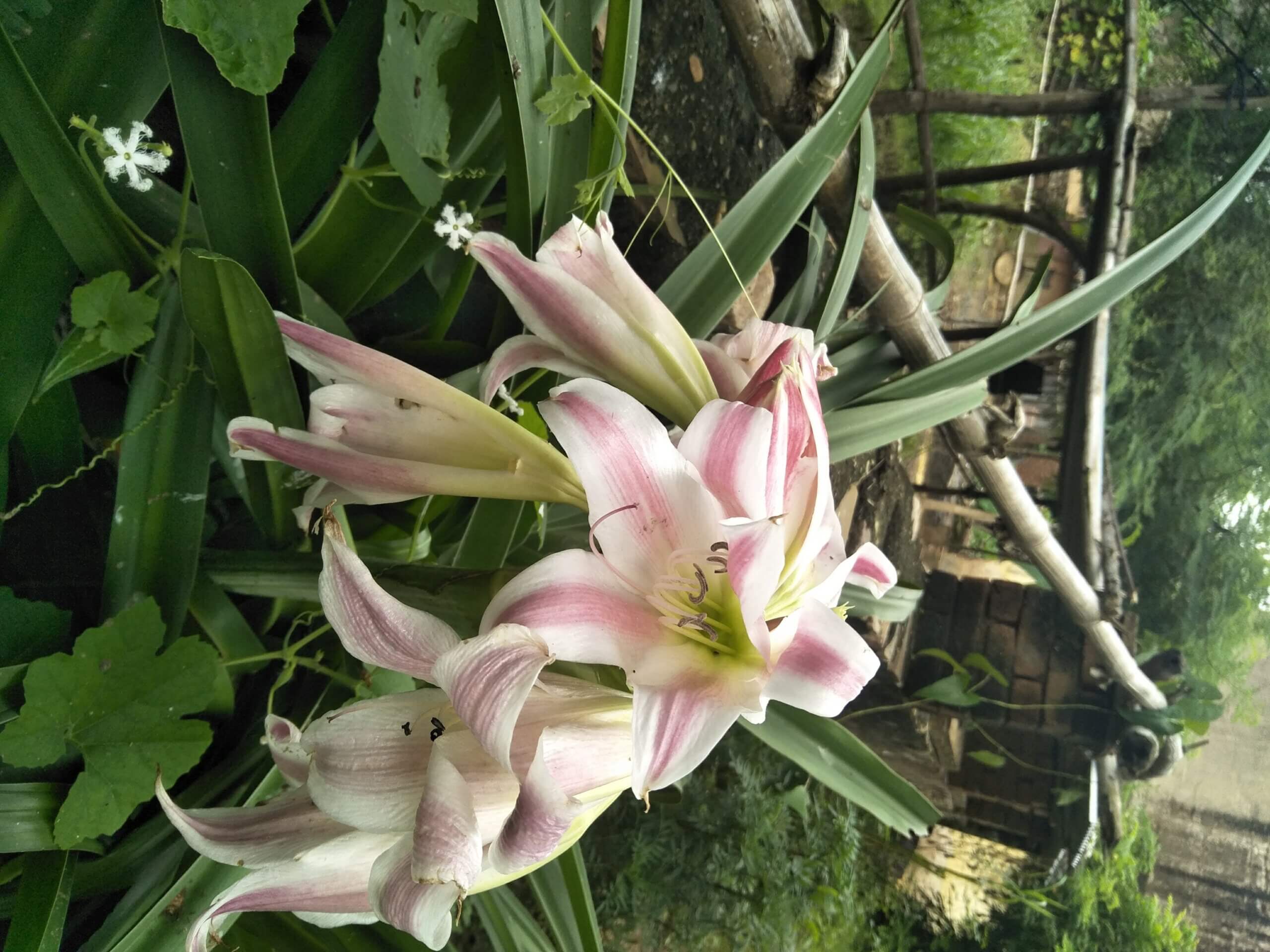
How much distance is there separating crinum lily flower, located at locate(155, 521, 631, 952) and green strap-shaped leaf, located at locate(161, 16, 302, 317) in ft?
0.61

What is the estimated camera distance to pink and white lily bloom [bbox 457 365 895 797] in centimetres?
24

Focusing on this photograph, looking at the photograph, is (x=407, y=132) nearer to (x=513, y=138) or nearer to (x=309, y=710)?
(x=513, y=138)

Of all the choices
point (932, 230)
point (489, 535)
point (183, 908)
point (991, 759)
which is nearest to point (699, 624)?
point (489, 535)

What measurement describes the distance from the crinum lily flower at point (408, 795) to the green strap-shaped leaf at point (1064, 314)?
1.47ft

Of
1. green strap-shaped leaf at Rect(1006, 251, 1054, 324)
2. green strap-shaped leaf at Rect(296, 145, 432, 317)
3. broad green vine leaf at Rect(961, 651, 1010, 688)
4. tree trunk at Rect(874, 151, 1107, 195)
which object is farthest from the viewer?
broad green vine leaf at Rect(961, 651, 1010, 688)

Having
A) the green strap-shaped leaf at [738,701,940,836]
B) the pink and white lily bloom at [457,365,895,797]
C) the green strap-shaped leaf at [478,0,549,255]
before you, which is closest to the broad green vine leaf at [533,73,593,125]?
the green strap-shaped leaf at [478,0,549,255]

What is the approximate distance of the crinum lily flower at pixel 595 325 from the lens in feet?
1.10

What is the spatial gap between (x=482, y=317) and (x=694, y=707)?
1.51 feet

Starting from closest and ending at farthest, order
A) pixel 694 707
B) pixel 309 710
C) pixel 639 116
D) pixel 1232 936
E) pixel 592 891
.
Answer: pixel 694 707 → pixel 309 710 → pixel 639 116 → pixel 592 891 → pixel 1232 936

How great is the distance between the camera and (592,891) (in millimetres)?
1051

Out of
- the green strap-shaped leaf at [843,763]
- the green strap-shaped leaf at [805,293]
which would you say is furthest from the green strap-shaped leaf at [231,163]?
the green strap-shaped leaf at [843,763]

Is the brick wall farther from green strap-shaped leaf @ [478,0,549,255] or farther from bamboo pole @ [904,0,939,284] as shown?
green strap-shaped leaf @ [478,0,549,255]

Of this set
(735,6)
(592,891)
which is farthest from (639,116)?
(592,891)

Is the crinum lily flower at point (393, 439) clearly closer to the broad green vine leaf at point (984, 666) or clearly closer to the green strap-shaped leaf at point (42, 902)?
the green strap-shaped leaf at point (42, 902)
